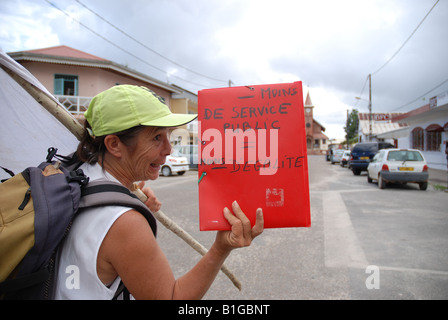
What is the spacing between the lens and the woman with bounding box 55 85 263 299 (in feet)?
3.36

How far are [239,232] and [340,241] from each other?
406 centimetres

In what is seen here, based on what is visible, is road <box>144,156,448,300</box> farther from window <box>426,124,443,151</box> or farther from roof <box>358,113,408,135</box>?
roof <box>358,113,408,135</box>

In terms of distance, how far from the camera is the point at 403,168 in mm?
10180

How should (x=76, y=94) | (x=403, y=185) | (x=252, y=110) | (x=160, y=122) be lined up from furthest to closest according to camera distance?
(x=76, y=94) → (x=403, y=185) → (x=252, y=110) → (x=160, y=122)

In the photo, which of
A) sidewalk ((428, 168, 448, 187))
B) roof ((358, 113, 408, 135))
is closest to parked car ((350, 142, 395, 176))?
sidewalk ((428, 168, 448, 187))

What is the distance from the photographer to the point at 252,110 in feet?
4.47

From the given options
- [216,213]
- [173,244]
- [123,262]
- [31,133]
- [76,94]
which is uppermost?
[76,94]

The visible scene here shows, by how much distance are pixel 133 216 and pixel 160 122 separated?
430 millimetres

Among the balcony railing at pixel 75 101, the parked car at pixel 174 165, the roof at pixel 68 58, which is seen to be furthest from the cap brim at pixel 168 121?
the roof at pixel 68 58

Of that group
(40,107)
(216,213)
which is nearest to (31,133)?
(40,107)

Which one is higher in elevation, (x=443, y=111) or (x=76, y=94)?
(x=76, y=94)

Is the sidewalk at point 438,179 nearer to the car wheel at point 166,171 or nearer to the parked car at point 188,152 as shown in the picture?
the parked car at point 188,152

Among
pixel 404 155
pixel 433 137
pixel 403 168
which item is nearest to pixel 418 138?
pixel 433 137
